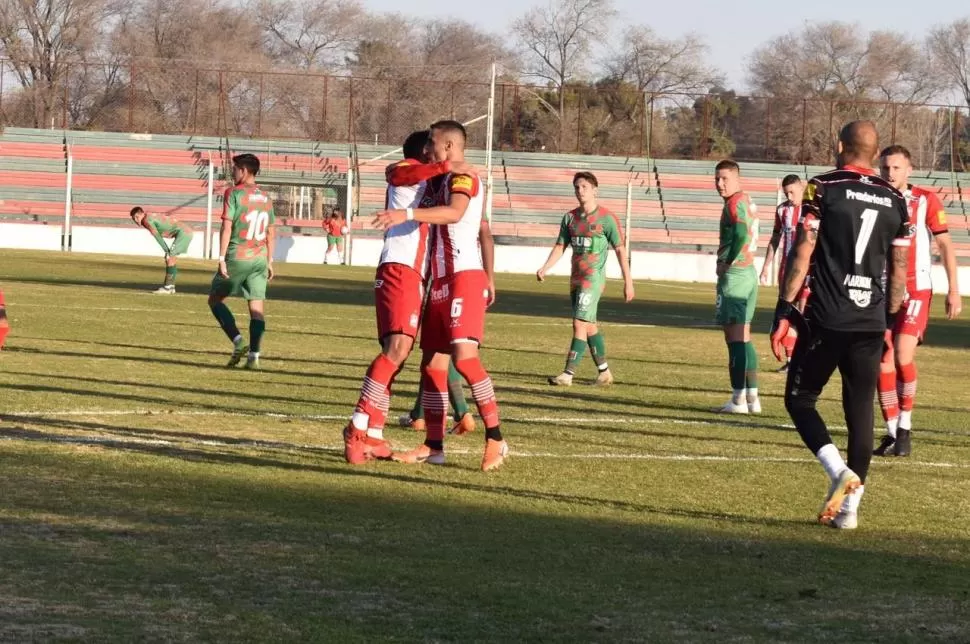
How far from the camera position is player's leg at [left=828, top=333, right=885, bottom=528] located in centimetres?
734

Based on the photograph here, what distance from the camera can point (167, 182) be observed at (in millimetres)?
54875

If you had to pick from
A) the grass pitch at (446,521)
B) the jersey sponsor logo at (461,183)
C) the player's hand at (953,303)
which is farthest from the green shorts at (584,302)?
the jersey sponsor logo at (461,183)

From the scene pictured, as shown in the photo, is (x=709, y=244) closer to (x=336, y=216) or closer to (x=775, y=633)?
(x=336, y=216)

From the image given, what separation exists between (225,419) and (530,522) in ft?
12.3

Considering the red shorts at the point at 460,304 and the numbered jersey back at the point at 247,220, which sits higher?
the numbered jersey back at the point at 247,220

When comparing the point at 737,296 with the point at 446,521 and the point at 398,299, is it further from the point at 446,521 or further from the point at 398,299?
the point at 446,521

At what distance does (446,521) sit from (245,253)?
25.8 feet

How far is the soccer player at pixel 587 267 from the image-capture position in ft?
46.8

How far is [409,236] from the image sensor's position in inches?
344

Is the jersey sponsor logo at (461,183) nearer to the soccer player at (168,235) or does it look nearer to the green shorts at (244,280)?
the green shorts at (244,280)

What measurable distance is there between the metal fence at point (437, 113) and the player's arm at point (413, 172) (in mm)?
51263

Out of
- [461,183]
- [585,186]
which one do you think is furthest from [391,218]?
[585,186]

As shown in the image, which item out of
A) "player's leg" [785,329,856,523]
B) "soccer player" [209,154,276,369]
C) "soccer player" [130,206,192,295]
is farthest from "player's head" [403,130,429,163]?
"soccer player" [130,206,192,295]

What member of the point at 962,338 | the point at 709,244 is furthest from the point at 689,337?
the point at 709,244
